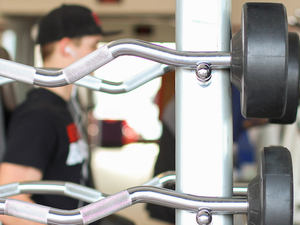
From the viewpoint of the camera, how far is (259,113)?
0.34 metres

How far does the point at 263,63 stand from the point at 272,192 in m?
0.13

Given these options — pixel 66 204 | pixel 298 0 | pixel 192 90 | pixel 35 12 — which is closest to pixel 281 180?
pixel 192 90

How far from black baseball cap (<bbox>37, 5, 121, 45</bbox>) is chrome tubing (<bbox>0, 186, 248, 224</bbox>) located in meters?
1.02

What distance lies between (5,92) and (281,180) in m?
0.85

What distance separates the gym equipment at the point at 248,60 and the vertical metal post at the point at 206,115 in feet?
0.07

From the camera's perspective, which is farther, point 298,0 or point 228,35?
point 298,0

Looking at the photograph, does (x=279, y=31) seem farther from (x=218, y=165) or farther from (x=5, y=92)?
(x=5, y=92)

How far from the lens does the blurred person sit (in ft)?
3.25

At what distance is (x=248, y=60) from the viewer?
333 mm

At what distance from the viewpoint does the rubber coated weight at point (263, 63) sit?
0.33 meters

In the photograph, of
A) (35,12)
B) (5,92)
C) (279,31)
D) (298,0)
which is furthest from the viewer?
(35,12)

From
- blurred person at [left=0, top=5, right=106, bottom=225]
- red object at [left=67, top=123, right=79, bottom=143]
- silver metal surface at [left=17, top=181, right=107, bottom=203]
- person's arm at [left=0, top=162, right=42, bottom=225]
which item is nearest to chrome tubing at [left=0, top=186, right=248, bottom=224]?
silver metal surface at [left=17, top=181, right=107, bottom=203]

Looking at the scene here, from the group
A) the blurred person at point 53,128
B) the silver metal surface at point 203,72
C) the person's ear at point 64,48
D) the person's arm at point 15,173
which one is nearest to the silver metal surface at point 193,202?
the silver metal surface at point 203,72

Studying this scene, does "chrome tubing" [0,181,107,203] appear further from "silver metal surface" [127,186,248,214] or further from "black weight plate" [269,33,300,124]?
"black weight plate" [269,33,300,124]
